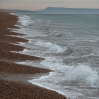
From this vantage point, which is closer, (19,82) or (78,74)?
(19,82)

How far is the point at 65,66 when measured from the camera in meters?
13.7

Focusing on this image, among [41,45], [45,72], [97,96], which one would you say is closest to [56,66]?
[45,72]

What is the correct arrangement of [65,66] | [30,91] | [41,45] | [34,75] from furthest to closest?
1. [41,45]
2. [65,66]
3. [34,75]
4. [30,91]

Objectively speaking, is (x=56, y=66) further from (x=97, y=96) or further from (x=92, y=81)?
(x=97, y=96)

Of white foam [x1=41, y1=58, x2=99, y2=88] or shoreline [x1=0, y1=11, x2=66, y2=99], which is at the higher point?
shoreline [x1=0, y1=11, x2=66, y2=99]

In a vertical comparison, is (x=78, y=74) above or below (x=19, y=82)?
below

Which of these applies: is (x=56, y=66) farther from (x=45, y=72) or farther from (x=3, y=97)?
(x=3, y=97)

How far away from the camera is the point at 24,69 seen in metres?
12.4

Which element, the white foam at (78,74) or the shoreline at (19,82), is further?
the white foam at (78,74)

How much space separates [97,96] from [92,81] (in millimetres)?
1814

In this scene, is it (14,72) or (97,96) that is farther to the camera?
(14,72)

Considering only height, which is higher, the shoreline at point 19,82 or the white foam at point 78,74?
the shoreline at point 19,82

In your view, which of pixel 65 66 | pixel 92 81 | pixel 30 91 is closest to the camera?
pixel 30 91

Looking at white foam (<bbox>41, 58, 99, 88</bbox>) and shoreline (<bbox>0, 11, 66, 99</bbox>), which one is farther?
white foam (<bbox>41, 58, 99, 88</bbox>)
